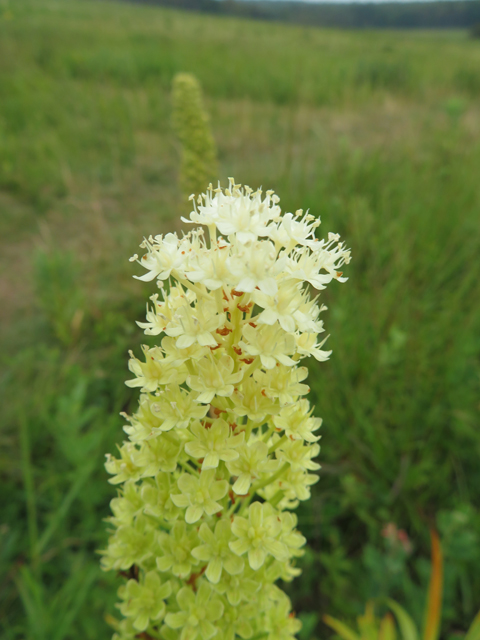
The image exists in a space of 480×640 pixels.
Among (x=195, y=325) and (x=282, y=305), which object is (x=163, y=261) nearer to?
(x=195, y=325)

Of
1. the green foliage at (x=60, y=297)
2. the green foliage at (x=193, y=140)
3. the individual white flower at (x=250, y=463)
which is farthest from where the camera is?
the green foliage at (x=60, y=297)

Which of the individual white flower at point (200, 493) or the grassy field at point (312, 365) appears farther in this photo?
the grassy field at point (312, 365)

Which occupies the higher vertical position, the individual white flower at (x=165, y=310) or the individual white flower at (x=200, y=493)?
the individual white flower at (x=165, y=310)

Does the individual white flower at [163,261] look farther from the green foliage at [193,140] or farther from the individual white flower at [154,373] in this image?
the green foliage at [193,140]

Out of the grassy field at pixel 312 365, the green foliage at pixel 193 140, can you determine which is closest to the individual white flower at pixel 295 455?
the grassy field at pixel 312 365

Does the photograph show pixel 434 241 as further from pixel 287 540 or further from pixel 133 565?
pixel 133 565

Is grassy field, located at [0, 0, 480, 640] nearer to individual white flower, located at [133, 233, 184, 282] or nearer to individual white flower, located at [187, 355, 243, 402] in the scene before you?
individual white flower, located at [187, 355, 243, 402]

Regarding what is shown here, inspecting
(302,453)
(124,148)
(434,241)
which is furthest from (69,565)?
(124,148)
